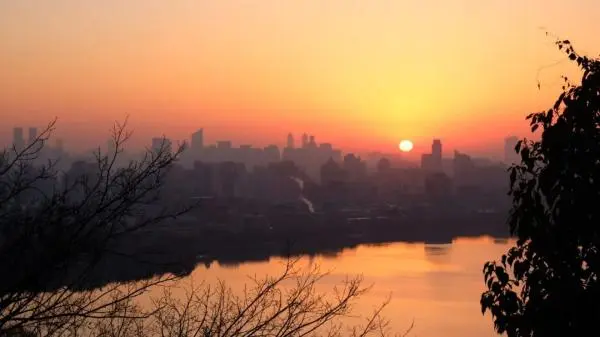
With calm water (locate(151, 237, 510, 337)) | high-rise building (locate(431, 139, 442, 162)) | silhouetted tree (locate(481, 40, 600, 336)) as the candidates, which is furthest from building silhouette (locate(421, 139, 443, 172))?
silhouetted tree (locate(481, 40, 600, 336))

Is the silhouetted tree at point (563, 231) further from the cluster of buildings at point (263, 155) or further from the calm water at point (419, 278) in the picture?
the cluster of buildings at point (263, 155)

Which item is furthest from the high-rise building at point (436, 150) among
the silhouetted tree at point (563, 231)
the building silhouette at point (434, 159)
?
the silhouetted tree at point (563, 231)

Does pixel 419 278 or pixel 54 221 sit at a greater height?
pixel 54 221

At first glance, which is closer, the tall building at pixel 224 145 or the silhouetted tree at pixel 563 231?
the silhouetted tree at pixel 563 231

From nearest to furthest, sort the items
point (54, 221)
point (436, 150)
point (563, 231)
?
1. point (54, 221)
2. point (563, 231)
3. point (436, 150)

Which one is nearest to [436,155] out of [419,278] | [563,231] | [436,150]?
[436,150]

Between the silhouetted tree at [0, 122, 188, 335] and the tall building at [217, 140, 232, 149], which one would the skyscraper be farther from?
the silhouetted tree at [0, 122, 188, 335]

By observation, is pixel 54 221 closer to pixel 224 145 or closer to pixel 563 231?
pixel 563 231
